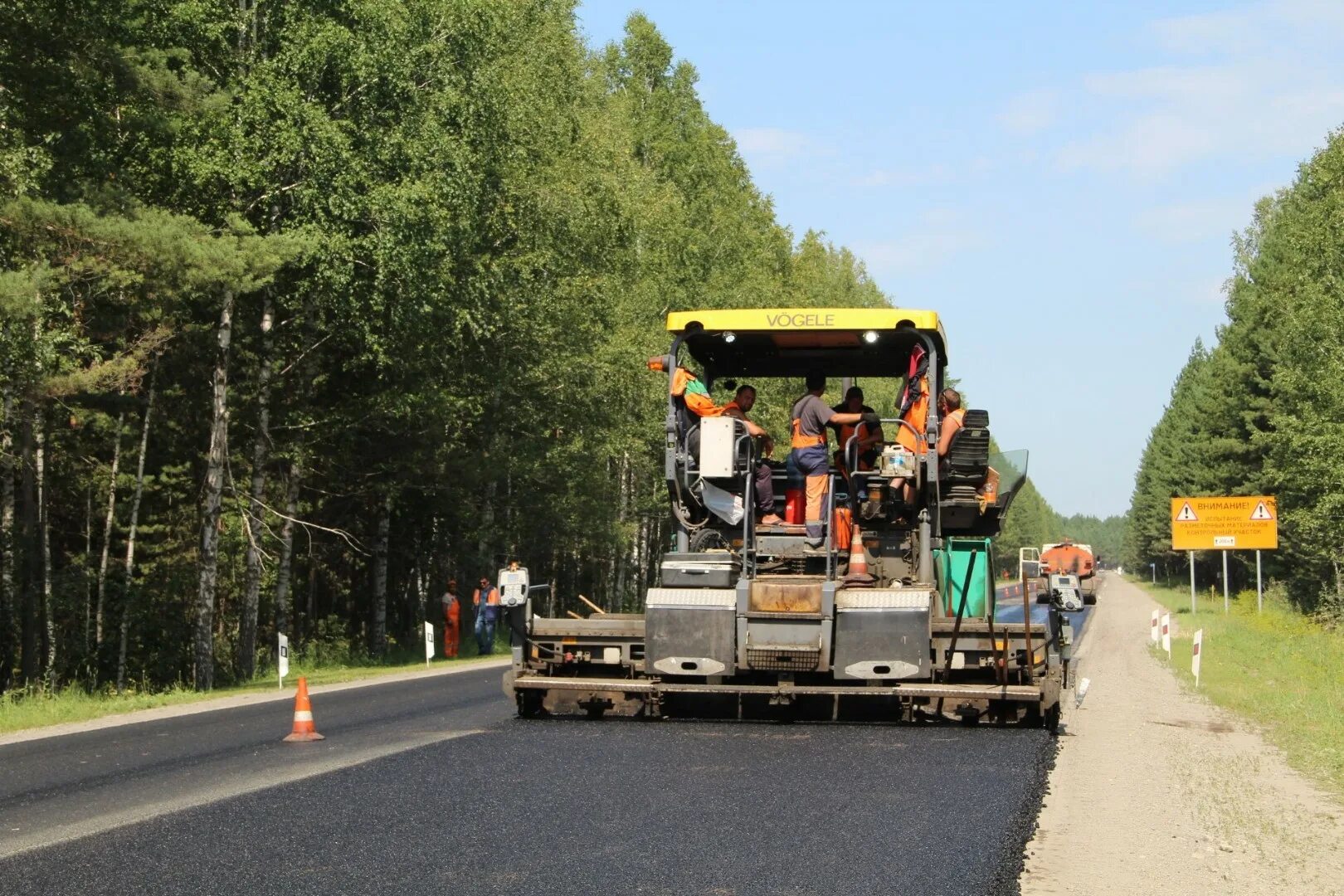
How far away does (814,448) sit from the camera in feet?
42.5

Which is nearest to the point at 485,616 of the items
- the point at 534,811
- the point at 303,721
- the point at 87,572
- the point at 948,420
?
the point at 87,572

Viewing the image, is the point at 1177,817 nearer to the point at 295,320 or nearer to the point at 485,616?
the point at 295,320

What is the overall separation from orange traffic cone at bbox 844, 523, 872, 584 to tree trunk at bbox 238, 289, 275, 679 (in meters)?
16.3

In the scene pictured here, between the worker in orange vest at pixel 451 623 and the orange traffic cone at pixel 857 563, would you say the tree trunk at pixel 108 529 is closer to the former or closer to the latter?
the worker in orange vest at pixel 451 623

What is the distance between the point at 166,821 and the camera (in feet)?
27.9

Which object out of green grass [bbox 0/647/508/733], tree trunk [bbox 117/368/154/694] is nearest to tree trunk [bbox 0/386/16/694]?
tree trunk [bbox 117/368/154/694]

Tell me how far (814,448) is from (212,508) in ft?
48.4

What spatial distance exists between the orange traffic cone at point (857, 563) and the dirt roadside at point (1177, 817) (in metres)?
2.05

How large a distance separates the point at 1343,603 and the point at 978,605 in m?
32.5

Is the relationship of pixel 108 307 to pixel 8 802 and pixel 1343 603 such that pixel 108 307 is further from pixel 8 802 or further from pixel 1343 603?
pixel 1343 603

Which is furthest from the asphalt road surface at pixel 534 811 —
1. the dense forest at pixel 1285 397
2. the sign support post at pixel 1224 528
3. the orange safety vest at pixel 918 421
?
the sign support post at pixel 1224 528

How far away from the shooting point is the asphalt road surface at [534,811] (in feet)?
22.9

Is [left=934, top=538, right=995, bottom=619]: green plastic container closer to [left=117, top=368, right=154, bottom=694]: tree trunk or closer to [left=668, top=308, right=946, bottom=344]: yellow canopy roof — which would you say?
[left=668, top=308, right=946, bottom=344]: yellow canopy roof

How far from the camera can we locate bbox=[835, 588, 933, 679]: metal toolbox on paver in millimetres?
12219
